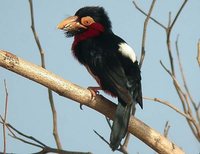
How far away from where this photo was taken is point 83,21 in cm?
302

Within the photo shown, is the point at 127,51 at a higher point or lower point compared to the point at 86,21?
lower

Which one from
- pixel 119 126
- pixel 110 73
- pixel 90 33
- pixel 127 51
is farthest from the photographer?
pixel 90 33

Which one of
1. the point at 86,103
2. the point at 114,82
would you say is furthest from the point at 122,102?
the point at 86,103

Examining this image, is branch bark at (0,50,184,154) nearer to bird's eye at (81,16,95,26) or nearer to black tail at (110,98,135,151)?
black tail at (110,98,135,151)

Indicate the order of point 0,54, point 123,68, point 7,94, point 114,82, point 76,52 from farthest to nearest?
1. point 76,52
2. point 123,68
3. point 114,82
4. point 7,94
5. point 0,54

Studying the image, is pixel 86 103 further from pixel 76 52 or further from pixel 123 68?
pixel 76 52

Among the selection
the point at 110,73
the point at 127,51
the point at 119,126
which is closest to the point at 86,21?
the point at 127,51

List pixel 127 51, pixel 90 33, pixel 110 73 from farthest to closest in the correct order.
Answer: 1. pixel 90 33
2. pixel 127 51
3. pixel 110 73

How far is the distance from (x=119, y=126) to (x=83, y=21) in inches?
39.9

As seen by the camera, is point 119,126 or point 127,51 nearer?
point 119,126

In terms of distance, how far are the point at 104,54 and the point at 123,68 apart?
6.3 inches

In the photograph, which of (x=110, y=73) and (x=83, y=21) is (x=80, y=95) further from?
(x=83, y=21)

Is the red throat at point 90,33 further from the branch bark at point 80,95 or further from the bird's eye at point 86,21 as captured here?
the branch bark at point 80,95

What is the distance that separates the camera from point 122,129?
7.50 ft
